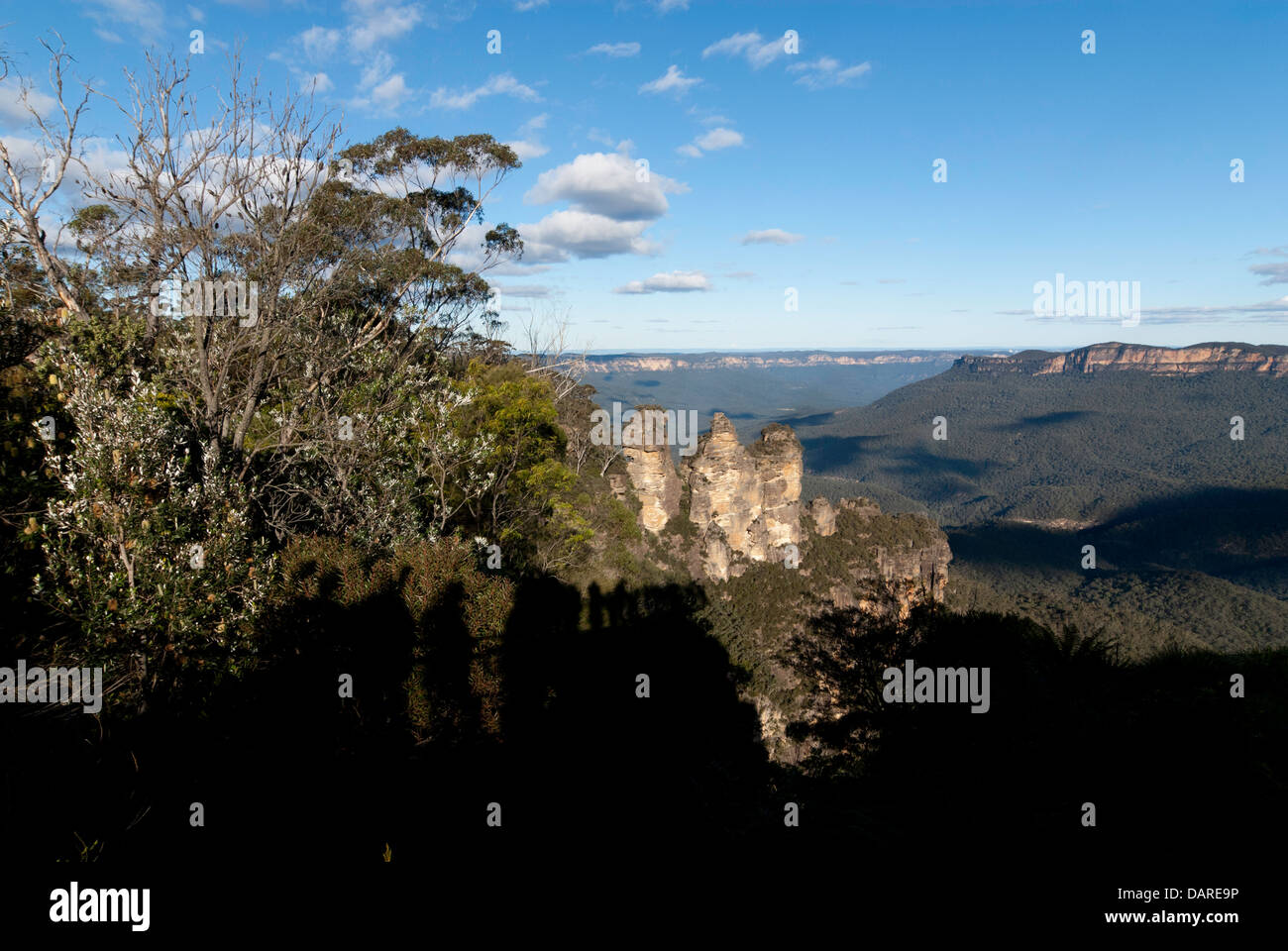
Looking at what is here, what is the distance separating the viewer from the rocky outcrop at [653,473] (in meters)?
43.1

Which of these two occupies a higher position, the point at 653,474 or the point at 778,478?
the point at 653,474

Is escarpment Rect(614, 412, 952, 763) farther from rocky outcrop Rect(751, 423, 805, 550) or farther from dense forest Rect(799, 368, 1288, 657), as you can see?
dense forest Rect(799, 368, 1288, 657)

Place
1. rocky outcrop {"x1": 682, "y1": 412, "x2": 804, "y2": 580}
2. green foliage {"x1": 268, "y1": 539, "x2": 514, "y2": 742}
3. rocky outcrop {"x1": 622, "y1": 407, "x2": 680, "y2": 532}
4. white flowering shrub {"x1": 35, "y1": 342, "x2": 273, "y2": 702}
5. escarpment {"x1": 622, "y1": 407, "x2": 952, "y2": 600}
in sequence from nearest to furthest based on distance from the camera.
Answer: white flowering shrub {"x1": 35, "y1": 342, "x2": 273, "y2": 702}
green foliage {"x1": 268, "y1": 539, "x2": 514, "y2": 742}
rocky outcrop {"x1": 622, "y1": 407, "x2": 680, "y2": 532}
escarpment {"x1": 622, "y1": 407, "x2": 952, "y2": 600}
rocky outcrop {"x1": 682, "y1": 412, "x2": 804, "y2": 580}

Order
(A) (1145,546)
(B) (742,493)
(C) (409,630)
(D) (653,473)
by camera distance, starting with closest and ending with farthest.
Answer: (C) (409,630) → (D) (653,473) → (B) (742,493) → (A) (1145,546)

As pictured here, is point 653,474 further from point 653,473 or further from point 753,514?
point 753,514

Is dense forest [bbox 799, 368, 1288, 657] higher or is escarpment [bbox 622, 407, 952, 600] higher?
escarpment [bbox 622, 407, 952, 600]

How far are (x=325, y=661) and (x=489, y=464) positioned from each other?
1140cm

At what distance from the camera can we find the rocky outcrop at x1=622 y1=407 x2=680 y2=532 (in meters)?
43.1

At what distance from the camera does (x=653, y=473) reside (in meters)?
44.7

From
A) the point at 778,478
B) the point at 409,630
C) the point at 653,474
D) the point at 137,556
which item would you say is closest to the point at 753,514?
the point at 778,478

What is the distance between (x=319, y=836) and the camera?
22.4 feet

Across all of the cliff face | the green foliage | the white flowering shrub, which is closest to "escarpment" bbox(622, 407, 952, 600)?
the cliff face

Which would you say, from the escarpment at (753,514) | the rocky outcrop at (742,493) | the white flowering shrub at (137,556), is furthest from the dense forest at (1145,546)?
the white flowering shrub at (137,556)

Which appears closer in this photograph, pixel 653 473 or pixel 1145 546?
pixel 653 473
